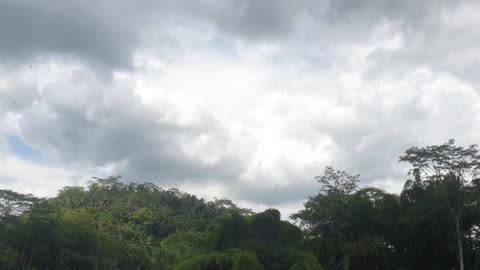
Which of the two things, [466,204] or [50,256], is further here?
[50,256]

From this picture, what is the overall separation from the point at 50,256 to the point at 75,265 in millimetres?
2279

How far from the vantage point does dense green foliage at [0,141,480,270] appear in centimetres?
2433

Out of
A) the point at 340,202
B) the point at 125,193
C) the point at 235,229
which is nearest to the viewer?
the point at 235,229

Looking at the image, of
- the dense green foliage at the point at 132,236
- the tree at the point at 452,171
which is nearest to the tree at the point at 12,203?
the dense green foliage at the point at 132,236

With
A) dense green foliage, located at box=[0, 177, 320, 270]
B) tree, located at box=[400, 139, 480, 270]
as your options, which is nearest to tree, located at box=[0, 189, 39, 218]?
dense green foliage, located at box=[0, 177, 320, 270]

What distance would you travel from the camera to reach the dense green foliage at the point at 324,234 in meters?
24.3

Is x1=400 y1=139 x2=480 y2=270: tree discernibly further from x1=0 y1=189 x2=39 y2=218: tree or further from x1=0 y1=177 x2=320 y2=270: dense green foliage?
x1=0 y1=189 x2=39 y2=218: tree

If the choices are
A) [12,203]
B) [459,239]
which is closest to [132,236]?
[12,203]

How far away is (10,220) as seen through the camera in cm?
3844

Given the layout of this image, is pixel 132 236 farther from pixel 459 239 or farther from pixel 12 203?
pixel 459 239

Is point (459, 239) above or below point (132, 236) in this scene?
below

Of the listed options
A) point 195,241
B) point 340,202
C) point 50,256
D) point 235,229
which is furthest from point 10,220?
point 340,202

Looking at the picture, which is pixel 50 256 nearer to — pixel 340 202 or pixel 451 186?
pixel 340 202

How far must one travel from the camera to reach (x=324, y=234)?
32.4 m
